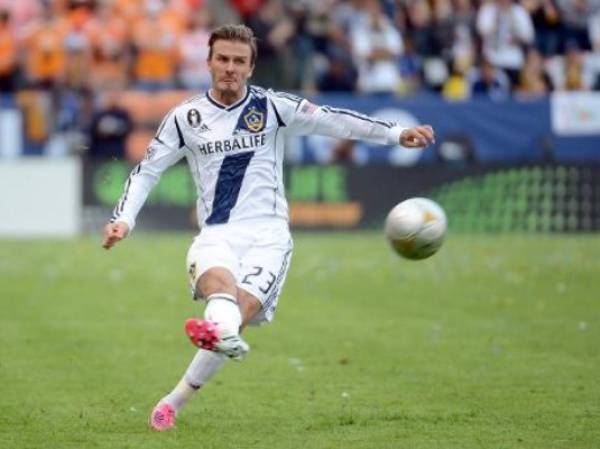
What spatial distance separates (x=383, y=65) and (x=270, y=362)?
51.2ft

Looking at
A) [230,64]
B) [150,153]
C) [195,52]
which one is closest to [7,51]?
[195,52]

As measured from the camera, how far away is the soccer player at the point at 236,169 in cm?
901

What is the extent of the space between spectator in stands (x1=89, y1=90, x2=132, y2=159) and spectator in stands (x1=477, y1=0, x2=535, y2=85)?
717 centimetres

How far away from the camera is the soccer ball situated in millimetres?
9195

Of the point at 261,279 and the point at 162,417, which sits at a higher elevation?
the point at 261,279

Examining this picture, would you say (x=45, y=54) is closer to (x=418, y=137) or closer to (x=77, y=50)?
(x=77, y=50)

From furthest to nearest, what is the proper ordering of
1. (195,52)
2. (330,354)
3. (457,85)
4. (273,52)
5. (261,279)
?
(457,85)
(273,52)
(195,52)
(330,354)
(261,279)

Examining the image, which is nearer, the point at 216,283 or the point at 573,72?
the point at 216,283

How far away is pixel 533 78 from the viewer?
27.8m

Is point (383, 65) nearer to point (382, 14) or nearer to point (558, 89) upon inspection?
point (382, 14)

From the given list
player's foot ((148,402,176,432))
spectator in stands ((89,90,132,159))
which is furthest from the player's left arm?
spectator in stands ((89,90,132,159))

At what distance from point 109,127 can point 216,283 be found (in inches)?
629

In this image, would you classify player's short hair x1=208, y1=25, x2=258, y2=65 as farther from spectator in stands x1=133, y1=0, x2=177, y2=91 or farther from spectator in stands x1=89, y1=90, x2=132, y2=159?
spectator in stands x1=133, y1=0, x2=177, y2=91

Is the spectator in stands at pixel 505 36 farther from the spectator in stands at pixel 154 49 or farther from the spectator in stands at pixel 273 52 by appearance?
the spectator in stands at pixel 154 49
